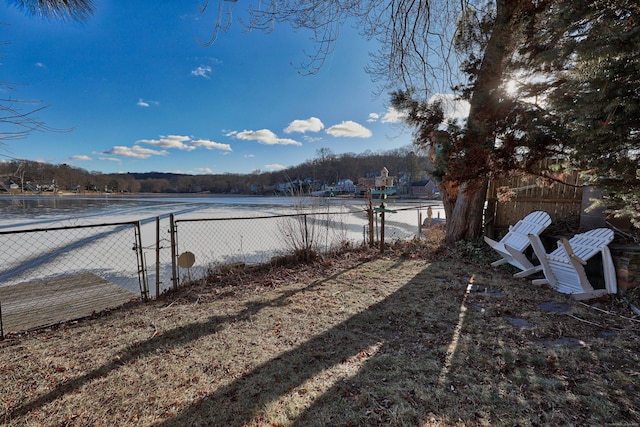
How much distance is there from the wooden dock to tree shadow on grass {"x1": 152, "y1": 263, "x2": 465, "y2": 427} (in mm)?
2350

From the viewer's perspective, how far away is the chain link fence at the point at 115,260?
127 inches

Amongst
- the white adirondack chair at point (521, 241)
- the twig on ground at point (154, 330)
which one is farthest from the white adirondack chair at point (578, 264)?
the twig on ground at point (154, 330)

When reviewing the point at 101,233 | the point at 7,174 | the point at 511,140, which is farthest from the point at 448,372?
the point at 101,233

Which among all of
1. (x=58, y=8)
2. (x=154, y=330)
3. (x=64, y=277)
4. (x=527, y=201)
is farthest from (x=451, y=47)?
(x=64, y=277)

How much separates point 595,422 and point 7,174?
A: 3627 mm

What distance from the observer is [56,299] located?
3543 millimetres

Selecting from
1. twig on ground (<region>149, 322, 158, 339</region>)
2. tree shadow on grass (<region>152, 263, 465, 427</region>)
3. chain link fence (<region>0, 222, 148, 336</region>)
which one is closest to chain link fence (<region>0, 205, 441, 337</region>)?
chain link fence (<region>0, 222, 148, 336</region>)

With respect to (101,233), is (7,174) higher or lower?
higher

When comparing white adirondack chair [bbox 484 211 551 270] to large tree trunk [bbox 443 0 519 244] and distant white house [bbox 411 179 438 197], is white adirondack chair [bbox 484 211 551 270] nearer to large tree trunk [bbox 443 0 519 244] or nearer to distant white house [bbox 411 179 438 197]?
large tree trunk [bbox 443 0 519 244]

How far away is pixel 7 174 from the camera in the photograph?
1.71m

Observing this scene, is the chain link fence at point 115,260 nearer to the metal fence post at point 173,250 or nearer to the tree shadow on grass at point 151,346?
the metal fence post at point 173,250

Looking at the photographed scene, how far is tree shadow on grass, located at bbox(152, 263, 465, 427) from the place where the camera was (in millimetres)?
1431

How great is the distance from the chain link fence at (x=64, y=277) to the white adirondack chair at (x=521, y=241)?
4887mm

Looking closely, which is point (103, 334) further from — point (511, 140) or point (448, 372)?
point (511, 140)
